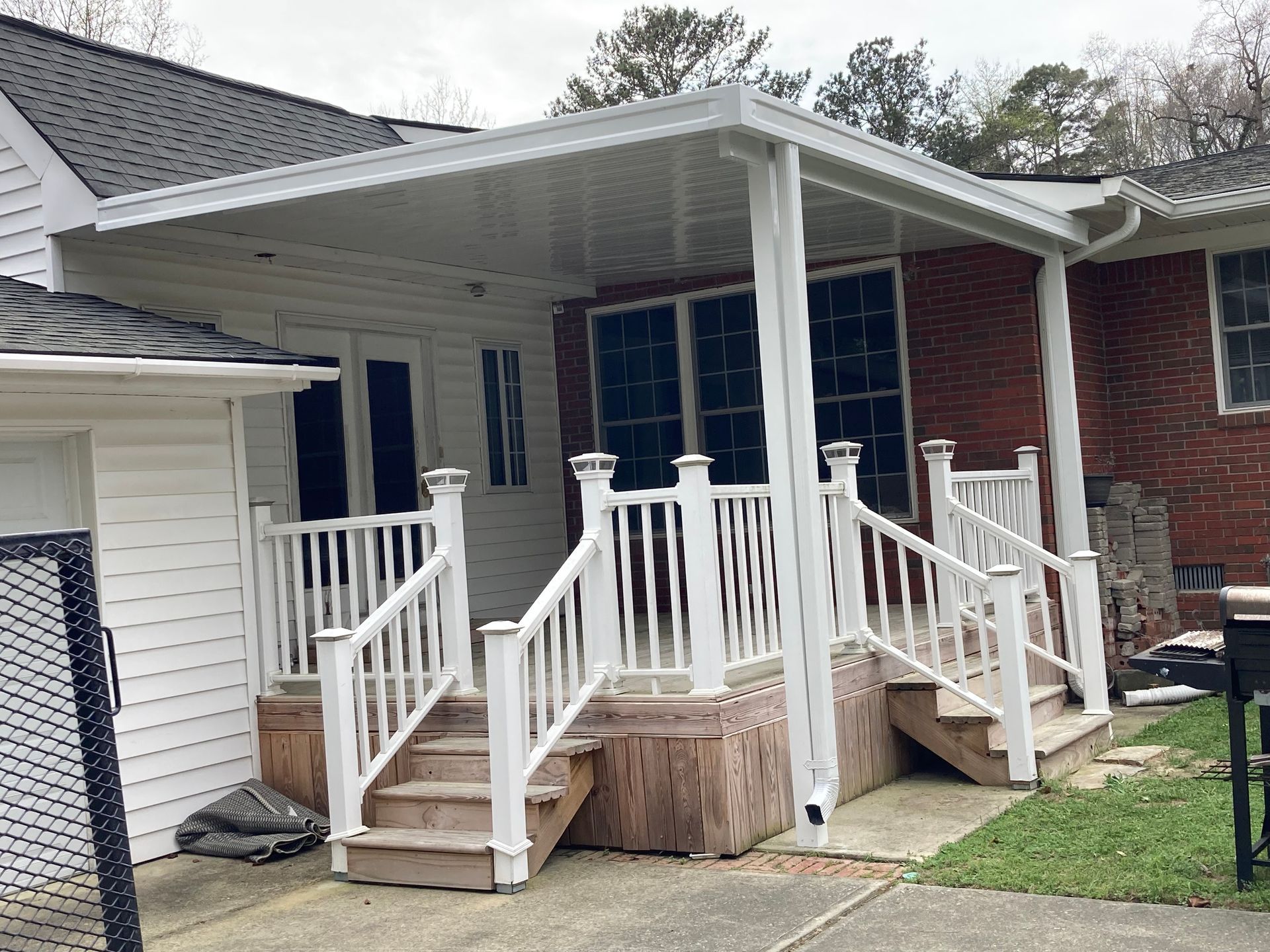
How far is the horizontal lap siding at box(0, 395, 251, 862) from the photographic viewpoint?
6379 mm

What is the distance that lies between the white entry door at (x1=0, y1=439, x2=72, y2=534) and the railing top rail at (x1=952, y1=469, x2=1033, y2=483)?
4.76m

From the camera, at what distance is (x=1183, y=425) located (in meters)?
9.84

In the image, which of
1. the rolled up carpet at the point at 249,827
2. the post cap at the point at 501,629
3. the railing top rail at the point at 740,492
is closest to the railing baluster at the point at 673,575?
the railing top rail at the point at 740,492

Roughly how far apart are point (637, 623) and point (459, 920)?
16.7ft

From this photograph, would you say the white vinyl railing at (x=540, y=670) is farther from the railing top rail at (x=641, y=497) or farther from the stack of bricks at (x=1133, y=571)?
the stack of bricks at (x=1133, y=571)

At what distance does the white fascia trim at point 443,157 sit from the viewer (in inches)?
212

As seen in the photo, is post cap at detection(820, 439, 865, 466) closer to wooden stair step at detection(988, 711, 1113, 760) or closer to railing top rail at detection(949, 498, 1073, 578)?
railing top rail at detection(949, 498, 1073, 578)

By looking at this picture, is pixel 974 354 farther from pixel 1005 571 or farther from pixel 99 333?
pixel 99 333

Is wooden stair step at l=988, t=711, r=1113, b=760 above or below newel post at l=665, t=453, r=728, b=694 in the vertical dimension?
below

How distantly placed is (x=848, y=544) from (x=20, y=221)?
15.3ft

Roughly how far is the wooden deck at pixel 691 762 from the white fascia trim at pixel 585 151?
7.91ft

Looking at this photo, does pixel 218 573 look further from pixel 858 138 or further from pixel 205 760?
pixel 858 138

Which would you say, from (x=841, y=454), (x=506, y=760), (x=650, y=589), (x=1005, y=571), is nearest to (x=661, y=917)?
(x=506, y=760)

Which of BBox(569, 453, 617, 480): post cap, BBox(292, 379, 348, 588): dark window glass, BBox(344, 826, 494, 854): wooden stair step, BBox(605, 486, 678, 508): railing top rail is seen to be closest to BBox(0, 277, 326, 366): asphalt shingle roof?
BBox(292, 379, 348, 588): dark window glass
